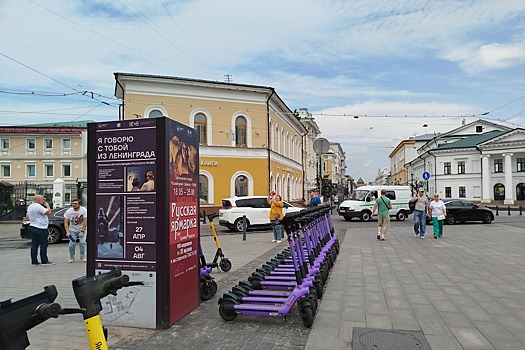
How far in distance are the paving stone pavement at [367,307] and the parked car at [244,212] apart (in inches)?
355

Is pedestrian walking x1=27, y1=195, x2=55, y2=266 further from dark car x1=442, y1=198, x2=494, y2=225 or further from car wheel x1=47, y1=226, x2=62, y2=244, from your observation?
dark car x1=442, y1=198, x2=494, y2=225

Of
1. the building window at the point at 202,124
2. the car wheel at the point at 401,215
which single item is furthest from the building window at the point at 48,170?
the car wheel at the point at 401,215

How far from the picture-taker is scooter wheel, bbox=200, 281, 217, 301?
258 inches

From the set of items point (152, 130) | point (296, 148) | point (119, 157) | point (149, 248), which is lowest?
point (149, 248)

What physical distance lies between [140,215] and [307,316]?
94.7 inches

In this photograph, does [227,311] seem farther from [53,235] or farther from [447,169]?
[447,169]

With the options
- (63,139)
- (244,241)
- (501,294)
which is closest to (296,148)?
(63,139)

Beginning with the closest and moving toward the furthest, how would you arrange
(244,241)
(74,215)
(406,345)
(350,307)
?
(406,345), (350,307), (74,215), (244,241)

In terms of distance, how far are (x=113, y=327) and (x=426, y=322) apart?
13.0 ft

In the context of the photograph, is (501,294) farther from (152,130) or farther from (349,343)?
(152,130)

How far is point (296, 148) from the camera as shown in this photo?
51.9 m

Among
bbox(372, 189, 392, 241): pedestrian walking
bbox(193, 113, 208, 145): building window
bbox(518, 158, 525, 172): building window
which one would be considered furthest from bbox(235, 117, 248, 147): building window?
bbox(518, 158, 525, 172): building window

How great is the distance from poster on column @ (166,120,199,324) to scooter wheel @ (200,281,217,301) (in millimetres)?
543

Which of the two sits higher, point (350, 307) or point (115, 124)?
point (115, 124)
